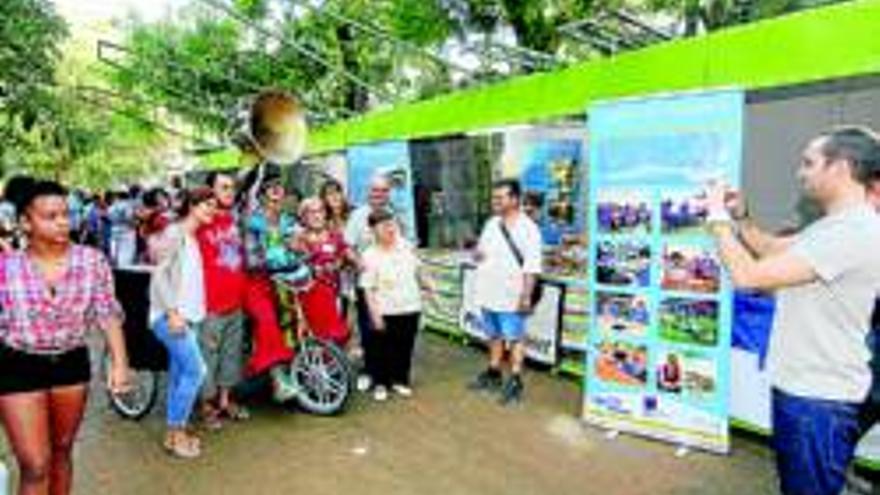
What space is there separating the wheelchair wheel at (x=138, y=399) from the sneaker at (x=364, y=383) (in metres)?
1.66

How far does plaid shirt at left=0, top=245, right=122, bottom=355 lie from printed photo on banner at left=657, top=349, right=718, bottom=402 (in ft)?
12.4

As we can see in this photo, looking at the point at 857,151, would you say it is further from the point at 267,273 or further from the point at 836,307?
the point at 267,273

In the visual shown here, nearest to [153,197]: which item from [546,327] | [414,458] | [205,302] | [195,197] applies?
[546,327]

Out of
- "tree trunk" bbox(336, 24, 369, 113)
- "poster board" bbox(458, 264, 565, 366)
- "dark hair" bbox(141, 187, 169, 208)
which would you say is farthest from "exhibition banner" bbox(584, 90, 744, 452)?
"tree trunk" bbox(336, 24, 369, 113)

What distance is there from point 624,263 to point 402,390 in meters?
2.40

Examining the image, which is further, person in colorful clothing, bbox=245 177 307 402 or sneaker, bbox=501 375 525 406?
sneaker, bbox=501 375 525 406

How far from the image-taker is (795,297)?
339 centimetres

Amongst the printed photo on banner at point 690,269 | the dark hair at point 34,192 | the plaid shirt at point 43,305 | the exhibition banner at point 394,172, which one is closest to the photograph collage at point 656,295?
the printed photo on banner at point 690,269

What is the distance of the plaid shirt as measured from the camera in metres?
4.12

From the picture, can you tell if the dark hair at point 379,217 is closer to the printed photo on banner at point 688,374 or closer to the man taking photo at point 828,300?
the printed photo on banner at point 688,374

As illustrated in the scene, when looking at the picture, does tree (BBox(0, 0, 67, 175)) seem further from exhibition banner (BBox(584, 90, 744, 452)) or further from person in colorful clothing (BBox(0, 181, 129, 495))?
person in colorful clothing (BBox(0, 181, 129, 495))

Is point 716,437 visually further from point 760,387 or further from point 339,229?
point 339,229

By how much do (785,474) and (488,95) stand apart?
7.32 meters

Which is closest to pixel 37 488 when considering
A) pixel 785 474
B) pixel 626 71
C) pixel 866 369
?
pixel 785 474
